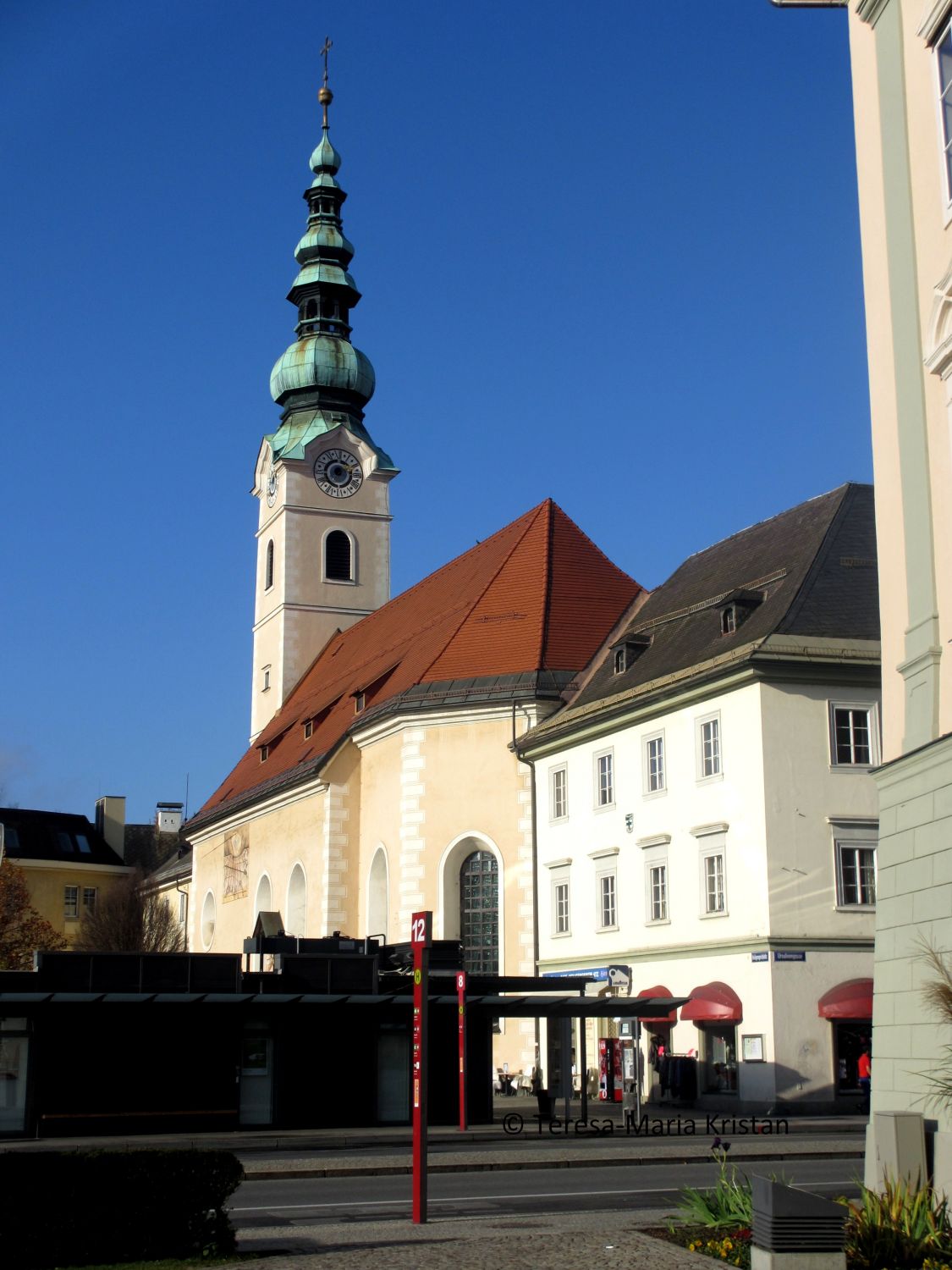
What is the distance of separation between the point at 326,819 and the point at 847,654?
19.7 m

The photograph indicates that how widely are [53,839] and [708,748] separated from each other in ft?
184

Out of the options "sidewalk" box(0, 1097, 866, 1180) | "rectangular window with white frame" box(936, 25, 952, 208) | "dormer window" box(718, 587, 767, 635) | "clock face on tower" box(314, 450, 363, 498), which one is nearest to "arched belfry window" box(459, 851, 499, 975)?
"dormer window" box(718, 587, 767, 635)

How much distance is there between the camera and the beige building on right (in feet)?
43.2

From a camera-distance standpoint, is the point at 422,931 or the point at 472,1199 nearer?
the point at 422,931

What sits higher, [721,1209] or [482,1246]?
[721,1209]

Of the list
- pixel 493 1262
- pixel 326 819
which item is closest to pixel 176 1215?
→ pixel 493 1262

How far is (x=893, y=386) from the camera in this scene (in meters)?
15.2

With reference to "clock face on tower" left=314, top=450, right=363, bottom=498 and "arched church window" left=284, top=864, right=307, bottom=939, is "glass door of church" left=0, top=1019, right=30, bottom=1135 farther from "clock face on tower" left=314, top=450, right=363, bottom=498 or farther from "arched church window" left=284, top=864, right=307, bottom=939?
"clock face on tower" left=314, top=450, right=363, bottom=498

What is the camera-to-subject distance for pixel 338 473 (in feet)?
204

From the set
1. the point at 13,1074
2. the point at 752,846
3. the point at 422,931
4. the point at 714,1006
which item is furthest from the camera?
the point at 752,846

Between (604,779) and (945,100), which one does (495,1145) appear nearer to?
(604,779)

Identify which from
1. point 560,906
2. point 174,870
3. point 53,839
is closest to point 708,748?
point 560,906

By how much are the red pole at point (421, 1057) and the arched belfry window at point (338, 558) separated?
48.7 metres

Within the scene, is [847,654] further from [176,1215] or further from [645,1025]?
[176,1215]
